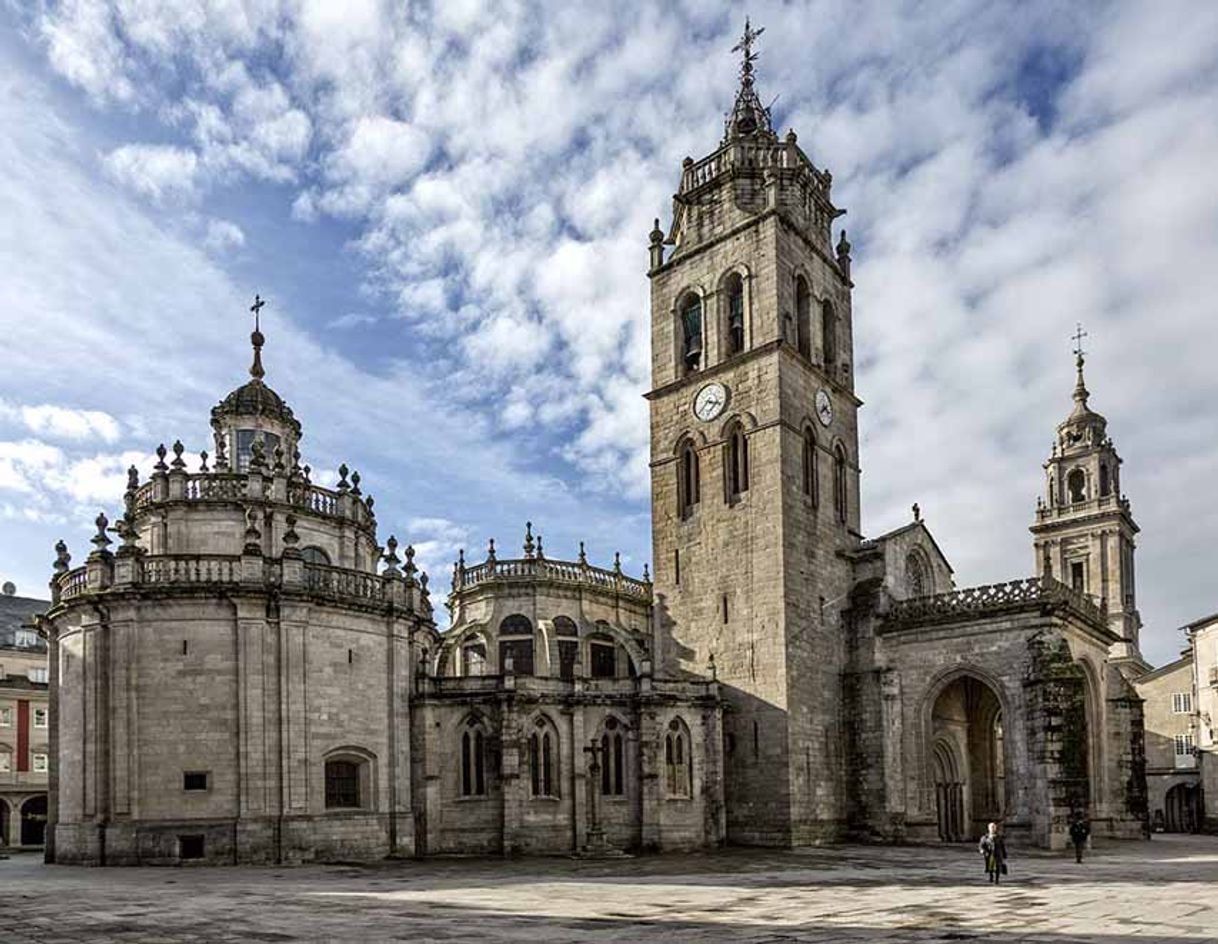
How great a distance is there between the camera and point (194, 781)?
32.6 m

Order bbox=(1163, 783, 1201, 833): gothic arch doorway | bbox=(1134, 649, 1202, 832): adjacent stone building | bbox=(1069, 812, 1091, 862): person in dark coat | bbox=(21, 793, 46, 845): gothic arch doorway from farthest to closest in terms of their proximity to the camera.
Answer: bbox=(1134, 649, 1202, 832): adjacent stone building → bbox=(1163, 783, 1201, 833): gothic arch doorway → bbox=(21, 793, 46, 845): gothic arch doorway → bbox=(1069, 812, 1091, 862): person in dark coat

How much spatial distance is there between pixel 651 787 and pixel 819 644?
8769mm

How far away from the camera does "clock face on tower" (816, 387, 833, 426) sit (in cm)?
4594

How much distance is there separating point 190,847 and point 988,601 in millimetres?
27316

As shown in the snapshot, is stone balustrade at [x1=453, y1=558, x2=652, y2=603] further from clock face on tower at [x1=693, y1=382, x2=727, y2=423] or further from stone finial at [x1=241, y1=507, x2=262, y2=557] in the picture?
stone finial at [x1=241, y1=507, x2=262, y2=557]

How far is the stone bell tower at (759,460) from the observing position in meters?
41.1

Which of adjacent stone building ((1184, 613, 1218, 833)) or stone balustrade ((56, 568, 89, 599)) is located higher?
stone balustrade ((56, 568, 89, 599))

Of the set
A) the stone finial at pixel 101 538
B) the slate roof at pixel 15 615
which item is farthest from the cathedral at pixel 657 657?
the slate roof at pixel 15 615

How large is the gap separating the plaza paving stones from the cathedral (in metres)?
2.94

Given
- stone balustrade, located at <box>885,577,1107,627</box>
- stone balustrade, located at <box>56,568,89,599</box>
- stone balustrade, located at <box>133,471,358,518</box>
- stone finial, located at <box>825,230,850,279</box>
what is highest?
stone finial, located at <box>825,230,850,279</box>

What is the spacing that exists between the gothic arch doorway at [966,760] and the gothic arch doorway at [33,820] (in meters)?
43.7

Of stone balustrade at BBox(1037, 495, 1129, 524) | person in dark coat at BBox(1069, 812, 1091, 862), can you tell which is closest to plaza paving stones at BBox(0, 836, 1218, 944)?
person in dark coat at BBox(1069, 812, 1091, 862)

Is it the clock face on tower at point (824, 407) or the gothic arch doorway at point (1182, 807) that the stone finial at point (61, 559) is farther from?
the gothic arch doorway at point (1182, 807)

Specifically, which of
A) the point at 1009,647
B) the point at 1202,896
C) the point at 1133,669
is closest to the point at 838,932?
the point at 1202,896
